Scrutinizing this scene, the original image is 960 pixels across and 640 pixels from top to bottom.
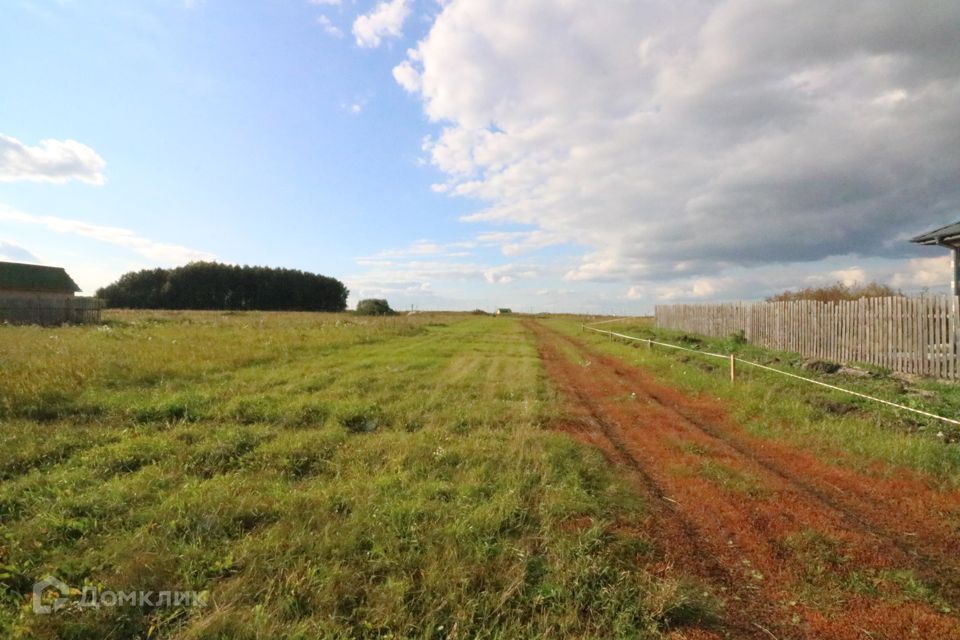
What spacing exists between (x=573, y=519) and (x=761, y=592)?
149cm

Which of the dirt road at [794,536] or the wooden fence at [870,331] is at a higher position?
the wooden fence at [870,331]

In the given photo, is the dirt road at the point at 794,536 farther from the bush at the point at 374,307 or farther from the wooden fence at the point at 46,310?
the bush at the point at 374,307

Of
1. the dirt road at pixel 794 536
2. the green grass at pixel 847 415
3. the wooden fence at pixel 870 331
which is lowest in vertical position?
the dirt road at pixel 794 536

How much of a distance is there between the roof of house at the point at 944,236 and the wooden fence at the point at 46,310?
42.9 metres

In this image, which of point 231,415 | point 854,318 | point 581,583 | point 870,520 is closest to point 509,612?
point 581,583

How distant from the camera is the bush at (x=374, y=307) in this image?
64875 mm

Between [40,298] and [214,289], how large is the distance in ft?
149

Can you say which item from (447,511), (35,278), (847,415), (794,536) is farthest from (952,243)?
(35,278)

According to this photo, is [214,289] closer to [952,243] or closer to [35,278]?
[35,278]

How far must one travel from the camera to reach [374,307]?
6544 cm

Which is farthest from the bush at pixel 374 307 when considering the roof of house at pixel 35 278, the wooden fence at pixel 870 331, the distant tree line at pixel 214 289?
the wooden fence at pixel 870 331

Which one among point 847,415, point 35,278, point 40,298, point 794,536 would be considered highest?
point 35,278

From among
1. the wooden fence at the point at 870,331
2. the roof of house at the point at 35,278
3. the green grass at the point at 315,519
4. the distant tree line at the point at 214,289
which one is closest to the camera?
the green grass at the point at 315,519

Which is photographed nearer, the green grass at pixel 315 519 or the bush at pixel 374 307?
the green grass at pixel 315 519
